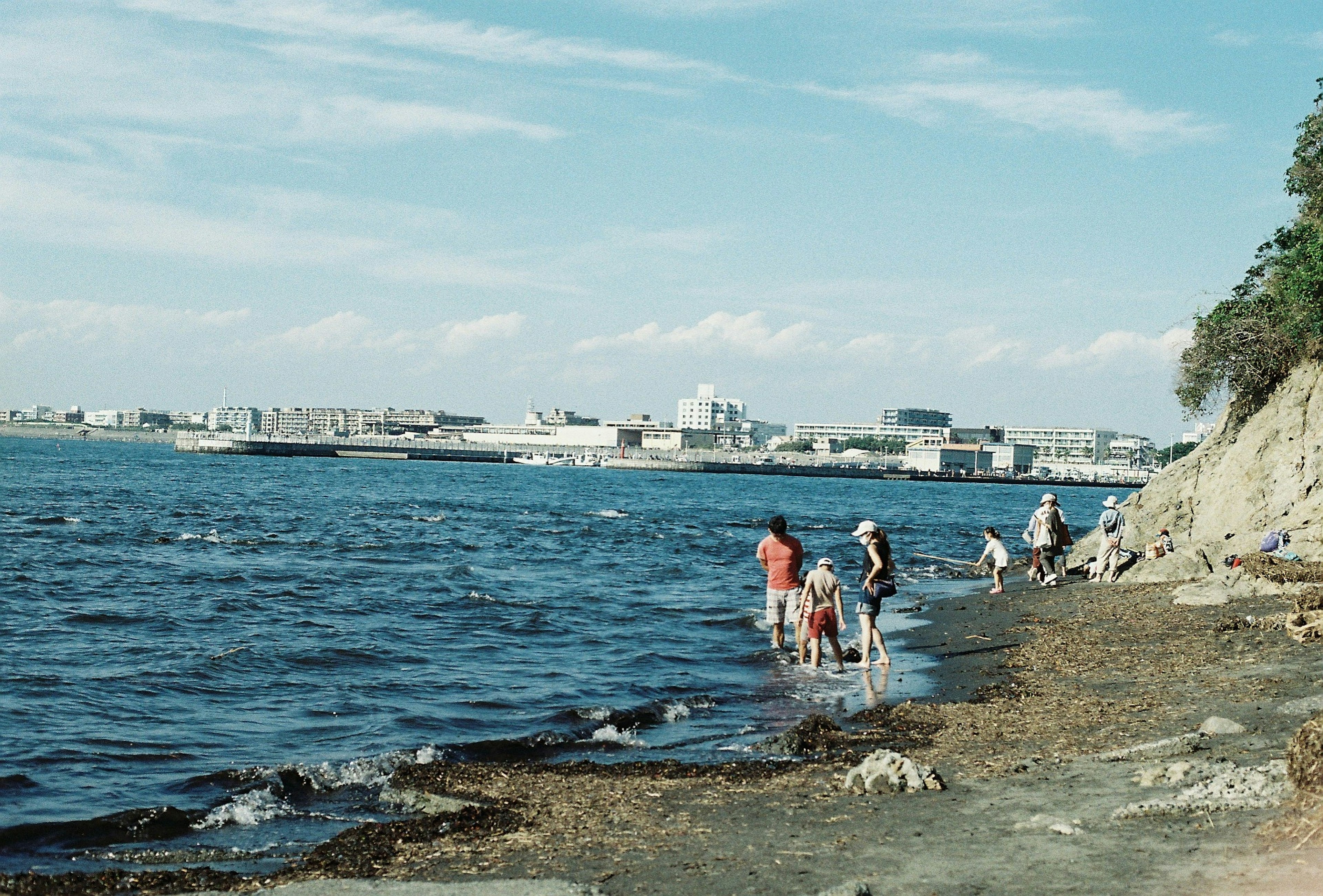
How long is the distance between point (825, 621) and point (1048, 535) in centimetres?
1110

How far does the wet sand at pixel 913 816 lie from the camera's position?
6254 mm

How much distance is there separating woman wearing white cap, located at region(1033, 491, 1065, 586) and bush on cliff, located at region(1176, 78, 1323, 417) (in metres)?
6.08

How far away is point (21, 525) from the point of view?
4016 cm

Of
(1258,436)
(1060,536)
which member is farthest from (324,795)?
(1258,436)

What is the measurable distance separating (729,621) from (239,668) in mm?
9152

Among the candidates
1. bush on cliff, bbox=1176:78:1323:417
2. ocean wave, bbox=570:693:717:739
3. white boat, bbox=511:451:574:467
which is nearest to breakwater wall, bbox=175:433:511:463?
white boat, bbox=511:451:574:467

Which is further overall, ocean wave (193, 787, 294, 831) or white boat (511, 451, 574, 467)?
white boat (511, 451, 574, 467)

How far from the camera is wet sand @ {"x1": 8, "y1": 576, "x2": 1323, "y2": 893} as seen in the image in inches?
246

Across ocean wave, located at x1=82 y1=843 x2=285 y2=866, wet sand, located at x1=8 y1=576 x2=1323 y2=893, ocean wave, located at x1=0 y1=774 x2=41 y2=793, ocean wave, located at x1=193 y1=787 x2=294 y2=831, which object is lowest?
ocean wave, located at x1=0 y1=774 x2=41 y2=793

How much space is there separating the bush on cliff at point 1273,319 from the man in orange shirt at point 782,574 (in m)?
13.6

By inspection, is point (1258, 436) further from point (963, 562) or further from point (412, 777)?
point (412, 777)

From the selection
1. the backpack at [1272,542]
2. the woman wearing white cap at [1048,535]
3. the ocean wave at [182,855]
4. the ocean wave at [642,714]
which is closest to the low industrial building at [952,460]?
the woman wearing white cap at [1048,535]

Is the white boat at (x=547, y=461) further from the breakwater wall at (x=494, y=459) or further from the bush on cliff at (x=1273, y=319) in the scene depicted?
the bush on cliff at (x=1273, y=319)

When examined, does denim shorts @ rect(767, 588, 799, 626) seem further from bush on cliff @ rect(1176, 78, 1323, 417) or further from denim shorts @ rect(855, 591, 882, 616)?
bush on cliff @ rect(1176, 78, 1323, 417)
